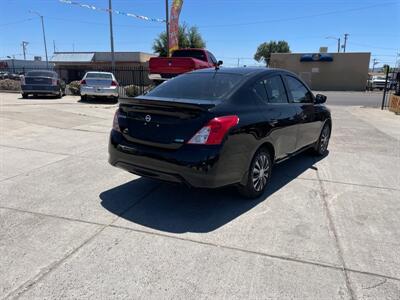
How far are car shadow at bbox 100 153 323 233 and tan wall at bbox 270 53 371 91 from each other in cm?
4199

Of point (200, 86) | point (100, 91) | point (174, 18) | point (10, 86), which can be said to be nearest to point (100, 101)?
point (100, 91)

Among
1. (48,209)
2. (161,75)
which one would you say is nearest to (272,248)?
(48,209)

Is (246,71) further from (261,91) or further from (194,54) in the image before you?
(194,54)

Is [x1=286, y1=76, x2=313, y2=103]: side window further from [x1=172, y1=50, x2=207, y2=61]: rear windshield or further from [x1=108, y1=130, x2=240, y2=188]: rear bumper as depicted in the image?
[x1=172, y1=50, x2=207, y2=61]: rear windshield

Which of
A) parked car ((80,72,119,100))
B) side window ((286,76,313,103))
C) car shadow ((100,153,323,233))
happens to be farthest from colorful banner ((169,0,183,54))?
car shadow ((100,153,323,233))

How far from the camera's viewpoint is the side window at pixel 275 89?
4.77 meters

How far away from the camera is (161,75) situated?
44.9 ft

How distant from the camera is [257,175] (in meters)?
4.41

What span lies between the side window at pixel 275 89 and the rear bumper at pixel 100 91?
11.3 meters

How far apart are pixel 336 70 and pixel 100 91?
3620 centimetres

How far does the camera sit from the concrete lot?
2725mm

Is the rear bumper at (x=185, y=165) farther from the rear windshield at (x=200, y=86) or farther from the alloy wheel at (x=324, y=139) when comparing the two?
the alloy wheel at (x=324, y=139)

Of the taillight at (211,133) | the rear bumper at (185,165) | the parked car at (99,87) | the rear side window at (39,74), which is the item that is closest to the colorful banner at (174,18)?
the rear side window at (39,74)

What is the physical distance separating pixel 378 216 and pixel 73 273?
3327 mm
